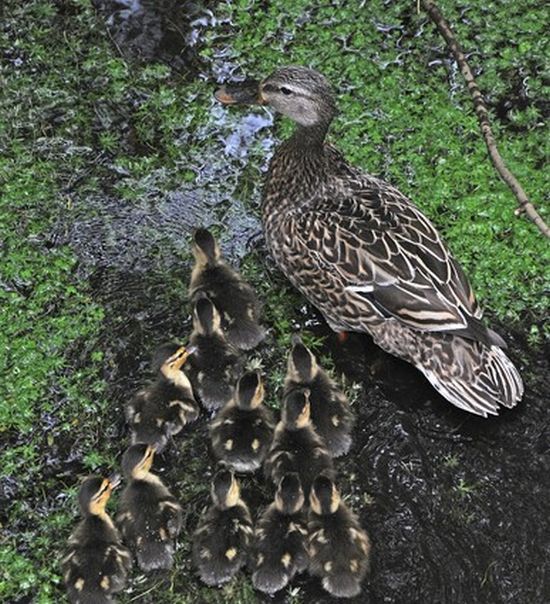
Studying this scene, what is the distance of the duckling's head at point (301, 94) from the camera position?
14.4 feet

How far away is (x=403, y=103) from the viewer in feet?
17.6

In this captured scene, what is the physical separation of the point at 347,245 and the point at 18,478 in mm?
1547

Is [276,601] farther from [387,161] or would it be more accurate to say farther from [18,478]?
[387,161]

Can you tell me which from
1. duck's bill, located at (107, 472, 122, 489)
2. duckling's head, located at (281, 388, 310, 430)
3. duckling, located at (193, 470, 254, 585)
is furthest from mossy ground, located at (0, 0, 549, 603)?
duckling's head, located at (281, 388, 310, 430)

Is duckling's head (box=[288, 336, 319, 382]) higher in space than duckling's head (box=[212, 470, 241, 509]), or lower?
higher

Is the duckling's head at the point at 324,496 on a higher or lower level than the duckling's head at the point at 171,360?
higher

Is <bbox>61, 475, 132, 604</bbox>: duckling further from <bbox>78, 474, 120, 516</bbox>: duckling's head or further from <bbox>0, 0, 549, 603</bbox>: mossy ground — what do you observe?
<bbox>0, 0, 549, 603</bbox>: mossy ground

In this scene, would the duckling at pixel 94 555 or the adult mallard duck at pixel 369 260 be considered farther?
the adult mallard duck at pixel 369 260

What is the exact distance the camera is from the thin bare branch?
4.24 m

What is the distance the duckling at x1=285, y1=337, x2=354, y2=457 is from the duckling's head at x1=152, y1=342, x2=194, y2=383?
414 mm

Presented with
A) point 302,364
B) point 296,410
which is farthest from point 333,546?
point 302,364

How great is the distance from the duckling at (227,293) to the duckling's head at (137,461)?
685mm

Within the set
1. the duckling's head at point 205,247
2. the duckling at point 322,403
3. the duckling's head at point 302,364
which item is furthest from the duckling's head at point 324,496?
the duckling's head at point 205,247

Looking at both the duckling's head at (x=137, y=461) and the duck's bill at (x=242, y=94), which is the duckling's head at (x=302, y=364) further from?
the duck's bill at (x=242, y=94)
